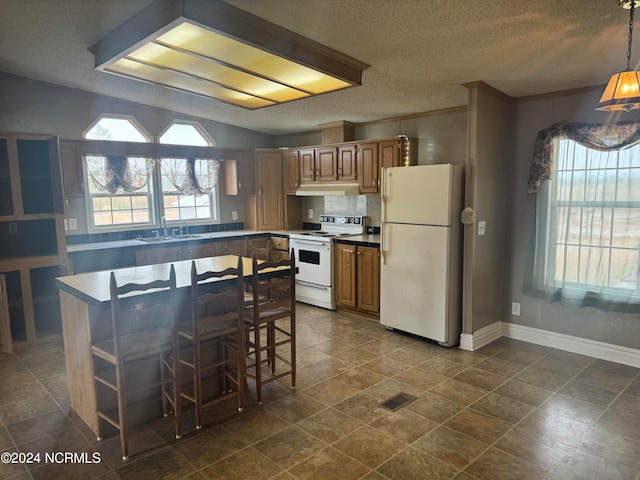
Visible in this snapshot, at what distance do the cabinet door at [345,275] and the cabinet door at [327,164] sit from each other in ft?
3.30

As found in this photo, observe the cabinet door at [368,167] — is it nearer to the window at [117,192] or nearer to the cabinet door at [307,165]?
the cabinet door at [307,165]

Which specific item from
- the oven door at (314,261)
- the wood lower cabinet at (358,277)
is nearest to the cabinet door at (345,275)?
the wood lower cabinet at (358,277)

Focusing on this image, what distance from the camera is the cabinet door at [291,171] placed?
592cm

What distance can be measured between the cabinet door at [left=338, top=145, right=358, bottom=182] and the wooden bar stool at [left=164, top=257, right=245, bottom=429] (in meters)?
2.82

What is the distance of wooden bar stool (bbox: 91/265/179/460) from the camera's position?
230 centimetres

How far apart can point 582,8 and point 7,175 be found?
4922 millimetres

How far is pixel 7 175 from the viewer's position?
413 centimetres

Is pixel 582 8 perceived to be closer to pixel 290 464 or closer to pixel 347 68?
pixel 347 68

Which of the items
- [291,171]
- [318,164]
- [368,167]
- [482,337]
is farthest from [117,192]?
[482,337]

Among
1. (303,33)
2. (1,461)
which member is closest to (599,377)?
(303,33)

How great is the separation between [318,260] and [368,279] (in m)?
0.76

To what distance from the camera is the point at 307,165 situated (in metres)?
5.78

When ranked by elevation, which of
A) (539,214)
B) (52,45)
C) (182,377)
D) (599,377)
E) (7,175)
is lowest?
(599,377)

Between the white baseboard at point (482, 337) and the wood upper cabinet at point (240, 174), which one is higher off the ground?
the wood upper cabinet at point (240, 174)
